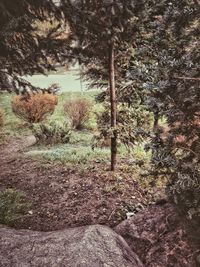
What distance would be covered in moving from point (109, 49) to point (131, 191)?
3.03 m

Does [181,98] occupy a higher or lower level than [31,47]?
lower

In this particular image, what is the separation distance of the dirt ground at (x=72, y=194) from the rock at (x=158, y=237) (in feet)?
2.10

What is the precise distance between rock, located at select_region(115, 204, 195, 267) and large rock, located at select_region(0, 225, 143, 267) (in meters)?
0.23

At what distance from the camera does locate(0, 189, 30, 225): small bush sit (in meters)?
7.31

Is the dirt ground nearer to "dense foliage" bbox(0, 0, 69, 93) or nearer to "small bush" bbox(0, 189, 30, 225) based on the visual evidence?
"small bush" bbox(0, 189, 30, 225)

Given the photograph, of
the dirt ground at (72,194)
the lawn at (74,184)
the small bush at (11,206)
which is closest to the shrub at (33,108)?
the lawn at (74,184)

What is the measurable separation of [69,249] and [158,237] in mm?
1491

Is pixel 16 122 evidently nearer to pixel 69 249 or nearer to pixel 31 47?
pixel 31 47

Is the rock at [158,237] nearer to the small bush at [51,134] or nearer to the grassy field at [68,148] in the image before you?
the grassy field at [68,148]

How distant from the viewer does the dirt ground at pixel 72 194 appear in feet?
24.1

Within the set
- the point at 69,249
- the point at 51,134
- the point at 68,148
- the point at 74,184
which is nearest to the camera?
the point at 69,249

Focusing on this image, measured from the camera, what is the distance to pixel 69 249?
18.7ft

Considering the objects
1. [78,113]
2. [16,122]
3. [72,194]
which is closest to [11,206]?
[72,194]

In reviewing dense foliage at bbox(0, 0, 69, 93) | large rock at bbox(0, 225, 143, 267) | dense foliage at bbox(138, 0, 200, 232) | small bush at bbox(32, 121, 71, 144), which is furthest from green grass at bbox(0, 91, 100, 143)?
dense foliage at bbox(138, 0, 200, 232)
